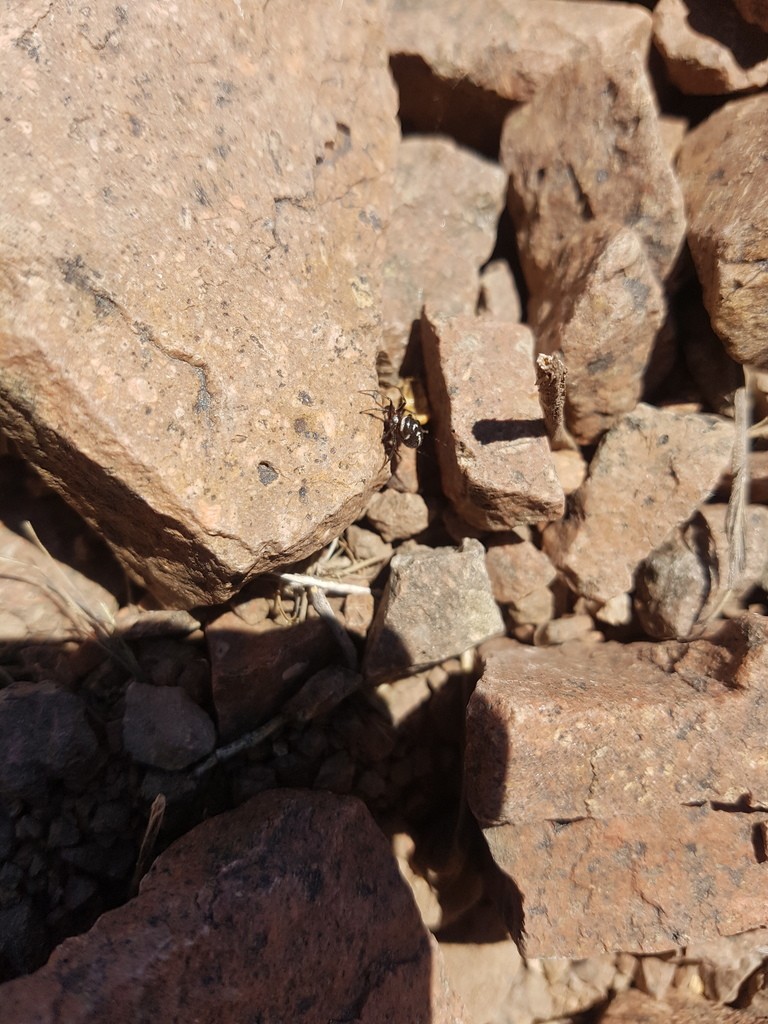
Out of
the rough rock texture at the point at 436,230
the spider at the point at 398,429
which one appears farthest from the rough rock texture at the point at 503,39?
the spider at the point at 398,429

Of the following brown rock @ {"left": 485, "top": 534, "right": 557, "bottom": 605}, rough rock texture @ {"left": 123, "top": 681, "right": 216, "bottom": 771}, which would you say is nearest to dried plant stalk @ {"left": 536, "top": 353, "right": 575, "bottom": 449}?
brown rock @ {"left": 485, "top": 534, "right": 557, "bottom": 605}

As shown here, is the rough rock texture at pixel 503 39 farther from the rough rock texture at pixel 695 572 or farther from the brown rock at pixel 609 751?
the brown rock at pixel 609 751

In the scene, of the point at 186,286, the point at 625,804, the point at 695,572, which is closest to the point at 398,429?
the point at 186,286

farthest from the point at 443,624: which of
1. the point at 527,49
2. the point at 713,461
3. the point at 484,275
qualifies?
the point at 527,49

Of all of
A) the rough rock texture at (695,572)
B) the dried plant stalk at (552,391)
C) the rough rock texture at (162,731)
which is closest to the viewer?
the dried plant stalk at (552,391)

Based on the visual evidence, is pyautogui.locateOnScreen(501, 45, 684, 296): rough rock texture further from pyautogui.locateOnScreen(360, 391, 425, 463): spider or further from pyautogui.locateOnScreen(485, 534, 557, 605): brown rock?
pyautogui.locateOnScreen(485, 534, 557, 605): brown rock

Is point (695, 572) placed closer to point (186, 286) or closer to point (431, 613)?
point (431, 613)
